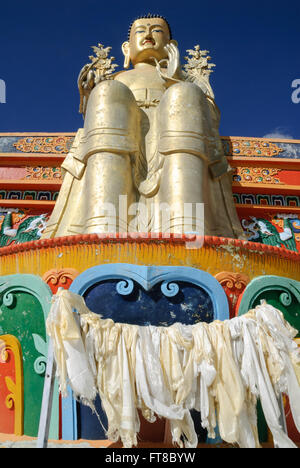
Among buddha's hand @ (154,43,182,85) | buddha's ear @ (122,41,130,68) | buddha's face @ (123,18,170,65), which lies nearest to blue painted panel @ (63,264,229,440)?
buddha's hand @ (154,43,182,85)

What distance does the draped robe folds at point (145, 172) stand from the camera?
14.6 feet

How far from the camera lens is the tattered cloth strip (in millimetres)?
2592

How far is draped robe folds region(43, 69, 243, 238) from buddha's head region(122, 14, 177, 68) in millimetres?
1620

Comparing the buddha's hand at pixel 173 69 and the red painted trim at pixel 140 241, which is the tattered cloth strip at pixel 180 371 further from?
the buddha's hand at pixel 173 69

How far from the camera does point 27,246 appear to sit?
12.7 feet

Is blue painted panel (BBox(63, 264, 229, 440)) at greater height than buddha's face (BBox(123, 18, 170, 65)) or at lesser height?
lesser

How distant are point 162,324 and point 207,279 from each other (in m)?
0.46

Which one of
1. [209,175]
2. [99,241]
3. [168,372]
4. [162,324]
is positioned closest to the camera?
[168,372]

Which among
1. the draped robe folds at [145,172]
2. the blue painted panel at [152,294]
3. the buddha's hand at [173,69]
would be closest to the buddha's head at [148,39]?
the buddha's hand at [173,69]

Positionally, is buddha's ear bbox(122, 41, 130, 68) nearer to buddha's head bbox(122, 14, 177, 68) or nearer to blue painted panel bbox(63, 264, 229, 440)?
buddha's head bbox(122, 14, 177, 68)

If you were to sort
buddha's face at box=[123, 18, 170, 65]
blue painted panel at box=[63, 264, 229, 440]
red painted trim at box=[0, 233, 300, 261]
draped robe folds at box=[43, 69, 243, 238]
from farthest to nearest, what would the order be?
buddha's face at box=[123, 18, 170, 65] → draped robe folds at box=[43, 69, 243, 238] → red painted trim at box=[0, 233, 300, 261] → blue painted panel at box=[63, 264, 229, 440]

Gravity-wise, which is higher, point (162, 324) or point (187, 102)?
point (187, 102)
